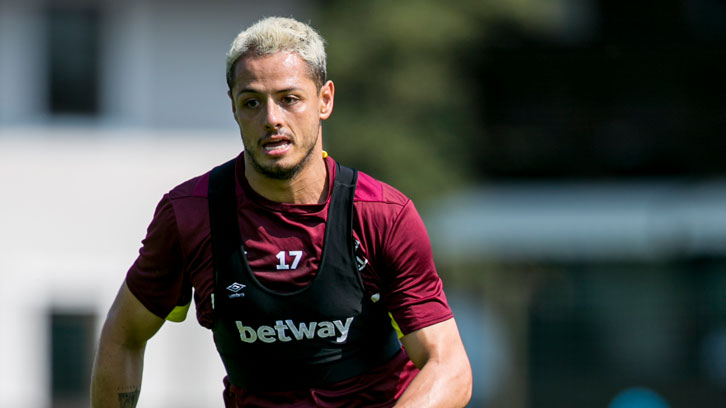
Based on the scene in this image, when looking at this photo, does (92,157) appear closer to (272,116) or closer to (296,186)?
(296,186)

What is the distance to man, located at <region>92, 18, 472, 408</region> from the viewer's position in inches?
189

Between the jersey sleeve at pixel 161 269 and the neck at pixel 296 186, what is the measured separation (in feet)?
1.10

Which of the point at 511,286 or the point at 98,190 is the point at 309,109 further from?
the point at 511,286

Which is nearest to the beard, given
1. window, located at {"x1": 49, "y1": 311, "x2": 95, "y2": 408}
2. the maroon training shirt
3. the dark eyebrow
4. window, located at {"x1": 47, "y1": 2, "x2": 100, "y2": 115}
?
the maroon training shirt

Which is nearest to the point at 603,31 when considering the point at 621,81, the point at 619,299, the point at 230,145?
the point at 621,81

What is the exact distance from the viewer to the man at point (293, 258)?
4.79 metres

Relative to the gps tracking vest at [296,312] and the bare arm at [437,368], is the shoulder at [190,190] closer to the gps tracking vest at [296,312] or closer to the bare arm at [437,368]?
the gps tracking vest at [296,312]

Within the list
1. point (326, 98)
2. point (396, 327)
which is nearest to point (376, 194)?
point (326, 98)

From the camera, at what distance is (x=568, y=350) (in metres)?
24.2

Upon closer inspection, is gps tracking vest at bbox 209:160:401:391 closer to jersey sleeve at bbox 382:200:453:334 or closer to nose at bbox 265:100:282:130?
jersey sleeve at bbox 382:200:453:334

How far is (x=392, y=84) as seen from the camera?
17484 mm

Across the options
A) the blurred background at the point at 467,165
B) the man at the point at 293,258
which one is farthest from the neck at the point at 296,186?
the blurred background at the point at 467,165

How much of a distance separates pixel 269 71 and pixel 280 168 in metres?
0.36

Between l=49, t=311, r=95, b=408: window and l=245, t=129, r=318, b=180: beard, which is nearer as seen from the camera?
l=245, t=129, r=318, b=180: beard
